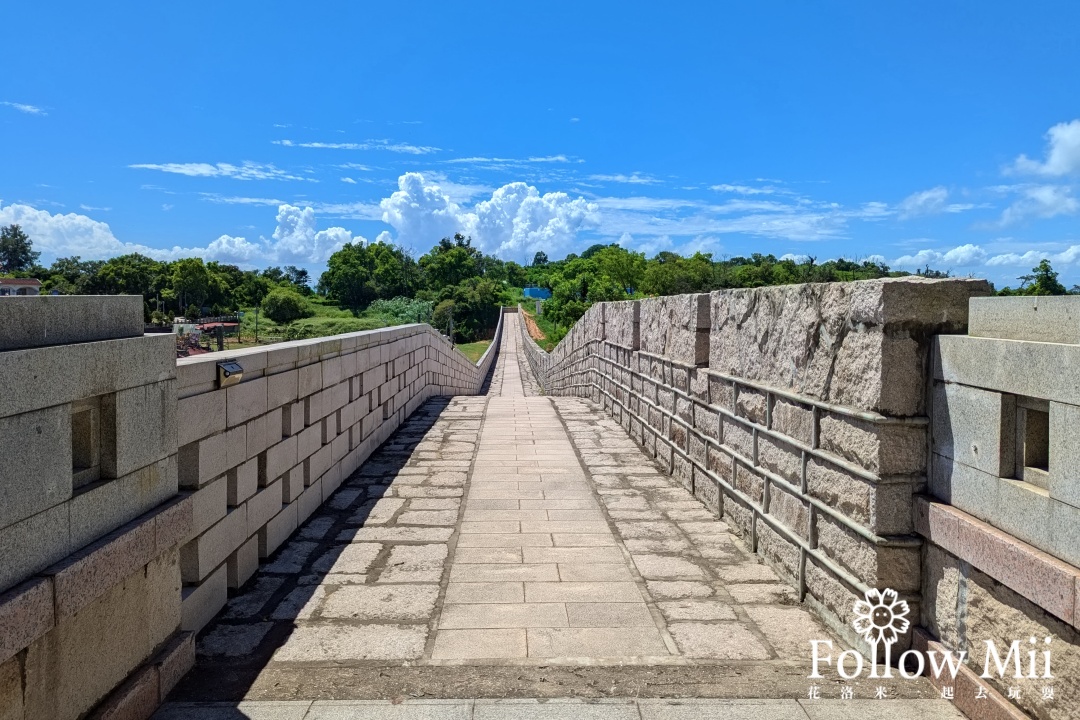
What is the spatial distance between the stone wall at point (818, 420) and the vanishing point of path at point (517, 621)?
0.33 metres

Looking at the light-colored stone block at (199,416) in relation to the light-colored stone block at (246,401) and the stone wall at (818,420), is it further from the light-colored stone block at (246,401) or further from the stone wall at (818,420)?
the stone wall at (818,420)

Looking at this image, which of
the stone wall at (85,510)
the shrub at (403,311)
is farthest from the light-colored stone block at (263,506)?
the shrub at (403,311)

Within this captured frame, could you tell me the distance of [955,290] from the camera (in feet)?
10.3

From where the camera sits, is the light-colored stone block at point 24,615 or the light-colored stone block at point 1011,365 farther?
the light-colored stone block at point 1011,365

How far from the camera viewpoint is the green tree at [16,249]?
95.1 metres

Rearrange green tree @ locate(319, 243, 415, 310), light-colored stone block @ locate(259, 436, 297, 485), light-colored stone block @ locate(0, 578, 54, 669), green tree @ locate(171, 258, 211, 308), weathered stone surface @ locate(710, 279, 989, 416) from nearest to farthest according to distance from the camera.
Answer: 1. light-colored stone block @ locate(0, 578, 54, 669)
2. weathered stone surface @ locate(710, 279, 989, 416)
3. light-colored stone block @ locate(259, 436, 297, 485)
4. green tree @ locate(171, 258, 211, 308)
5. green tree @ locate(319, 243, 415, 310)

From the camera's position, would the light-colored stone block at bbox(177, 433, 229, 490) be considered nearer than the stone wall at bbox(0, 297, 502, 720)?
No

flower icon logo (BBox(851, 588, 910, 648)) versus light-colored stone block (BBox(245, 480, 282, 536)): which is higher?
light-colored stone block (BBox(245, 480, 282, 536))

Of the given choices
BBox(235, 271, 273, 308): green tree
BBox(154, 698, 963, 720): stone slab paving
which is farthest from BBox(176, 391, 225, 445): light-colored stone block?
BBox(235, 271, 273, 308): green tree

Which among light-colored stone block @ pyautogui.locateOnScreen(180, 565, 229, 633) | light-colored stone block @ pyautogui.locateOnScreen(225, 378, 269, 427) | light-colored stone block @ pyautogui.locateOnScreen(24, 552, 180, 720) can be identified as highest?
light-colored stone block @ pyautogui.locateOnScreen(225, 378, 269, 427)

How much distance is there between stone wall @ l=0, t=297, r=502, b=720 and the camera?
7.30 ft

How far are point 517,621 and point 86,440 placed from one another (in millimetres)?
2182

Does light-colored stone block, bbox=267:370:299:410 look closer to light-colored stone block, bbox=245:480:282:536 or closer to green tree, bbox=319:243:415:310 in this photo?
light-colored stone block, bbox=245:480:282:536

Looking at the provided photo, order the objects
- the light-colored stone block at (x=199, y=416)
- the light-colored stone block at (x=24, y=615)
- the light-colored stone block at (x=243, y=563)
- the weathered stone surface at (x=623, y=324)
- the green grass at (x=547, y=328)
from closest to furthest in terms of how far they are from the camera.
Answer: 1. the light-colored stone block at (x=24, y=615)
2. the light-colored stone block at (x=199, y=416)
3. the light-colored stone block at (x=243, y=563)
4. the weathered stone surface at (x=623, y=324)
5. the green grass at (x=547, y=328)
